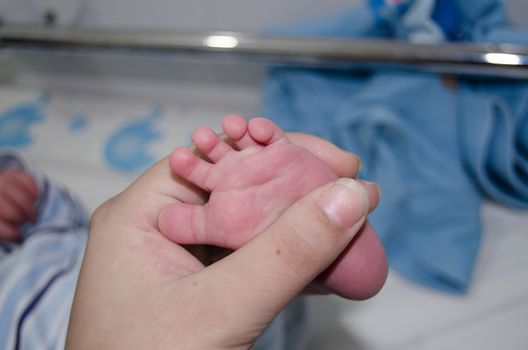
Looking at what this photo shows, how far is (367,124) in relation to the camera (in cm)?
63

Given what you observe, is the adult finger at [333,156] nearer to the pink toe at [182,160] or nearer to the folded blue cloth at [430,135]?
the pink toe at [182,160]

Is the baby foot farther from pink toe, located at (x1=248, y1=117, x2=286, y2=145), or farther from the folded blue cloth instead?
the folded blue cloth

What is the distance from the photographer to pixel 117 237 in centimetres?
34

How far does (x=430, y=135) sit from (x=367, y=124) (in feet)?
0.32

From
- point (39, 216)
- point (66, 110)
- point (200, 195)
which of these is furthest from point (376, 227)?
point (66, 110)

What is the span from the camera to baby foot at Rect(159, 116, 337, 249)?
310mm

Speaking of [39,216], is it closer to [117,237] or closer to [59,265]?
[59,265]

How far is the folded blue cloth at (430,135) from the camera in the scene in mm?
590

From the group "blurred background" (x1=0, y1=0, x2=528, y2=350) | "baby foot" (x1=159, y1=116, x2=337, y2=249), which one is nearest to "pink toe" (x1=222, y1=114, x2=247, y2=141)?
"baby foot" (x1=159, y1=116, x2=337, y2=249)

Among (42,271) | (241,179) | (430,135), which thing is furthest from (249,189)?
(430,135)

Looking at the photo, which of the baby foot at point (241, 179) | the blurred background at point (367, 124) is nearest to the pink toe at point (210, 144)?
the baby foot at point (241, 179)

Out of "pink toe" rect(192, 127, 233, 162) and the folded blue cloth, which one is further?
the folded blue cloth

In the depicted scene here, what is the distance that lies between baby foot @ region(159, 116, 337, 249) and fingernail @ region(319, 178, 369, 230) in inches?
1.2

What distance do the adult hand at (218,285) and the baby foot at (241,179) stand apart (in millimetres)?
23
